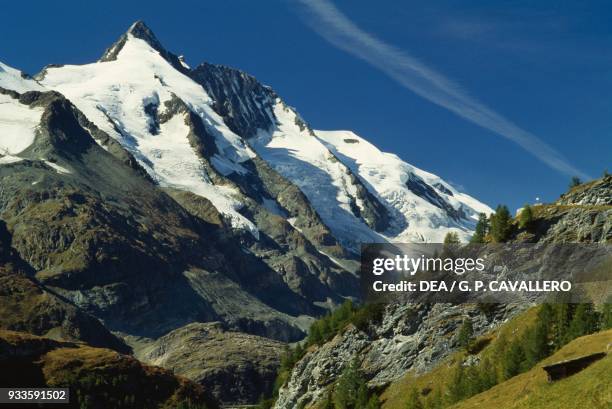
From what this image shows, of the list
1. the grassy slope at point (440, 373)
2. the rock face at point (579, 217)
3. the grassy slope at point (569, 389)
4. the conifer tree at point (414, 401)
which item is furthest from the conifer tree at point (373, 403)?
the rock face at point (579, 217)

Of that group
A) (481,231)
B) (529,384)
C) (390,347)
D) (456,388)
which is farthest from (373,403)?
(529,384)

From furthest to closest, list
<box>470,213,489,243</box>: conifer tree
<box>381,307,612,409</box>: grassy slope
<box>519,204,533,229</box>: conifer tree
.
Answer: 1. <box>470,213,489,243</box>: conifer tree
2. <box>519,204,533,229</box>: conifer tree
3. <box>381,307,612,409</box>: grassy slope

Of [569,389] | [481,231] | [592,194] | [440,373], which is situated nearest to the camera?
[569,389]

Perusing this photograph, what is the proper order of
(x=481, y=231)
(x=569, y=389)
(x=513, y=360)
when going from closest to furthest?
1. (x=569, y=389)
2. (x=513, y=360)
3. (x=481, y=231)

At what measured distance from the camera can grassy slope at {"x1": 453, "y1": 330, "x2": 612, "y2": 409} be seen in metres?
52.6

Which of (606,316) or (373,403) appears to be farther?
(373,403)

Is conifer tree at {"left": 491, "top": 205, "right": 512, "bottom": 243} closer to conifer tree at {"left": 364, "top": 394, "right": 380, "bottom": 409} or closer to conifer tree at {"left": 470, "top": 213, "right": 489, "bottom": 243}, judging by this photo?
conifer tree at {"left": 470, "top": 213, "right": 489, "bottom": 243}

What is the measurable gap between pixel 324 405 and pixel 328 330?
1440 inches

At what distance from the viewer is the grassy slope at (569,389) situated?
173 ft

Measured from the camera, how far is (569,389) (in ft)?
185

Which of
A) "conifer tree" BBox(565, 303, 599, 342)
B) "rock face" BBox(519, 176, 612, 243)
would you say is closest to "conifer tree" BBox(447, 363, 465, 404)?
"conifer tree" BBox(565, 303, 599, 342)

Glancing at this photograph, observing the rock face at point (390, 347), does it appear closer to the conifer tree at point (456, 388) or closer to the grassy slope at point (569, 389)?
the conifer tree at point (456, 388)

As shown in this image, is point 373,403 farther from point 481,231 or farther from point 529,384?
point 529,384

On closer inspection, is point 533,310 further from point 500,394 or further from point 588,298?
point 500,394
